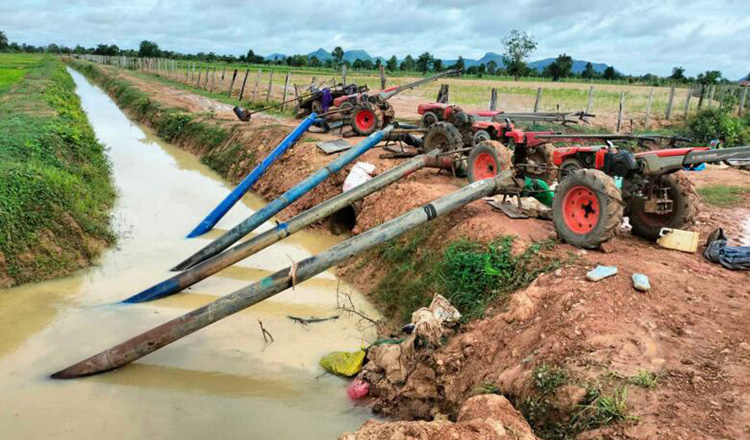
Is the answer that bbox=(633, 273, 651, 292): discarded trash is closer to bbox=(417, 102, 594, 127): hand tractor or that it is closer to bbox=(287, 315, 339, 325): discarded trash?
bbox=(287, 315, 339, 325): discarded trash

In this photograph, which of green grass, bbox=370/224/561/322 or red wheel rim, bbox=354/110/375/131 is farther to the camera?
red wheel rim, bbox=354/110/375/131

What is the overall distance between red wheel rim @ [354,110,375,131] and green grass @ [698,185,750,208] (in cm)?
780

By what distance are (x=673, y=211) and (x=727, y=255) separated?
91 centimetres

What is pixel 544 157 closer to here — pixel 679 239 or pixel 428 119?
pixel 428 119

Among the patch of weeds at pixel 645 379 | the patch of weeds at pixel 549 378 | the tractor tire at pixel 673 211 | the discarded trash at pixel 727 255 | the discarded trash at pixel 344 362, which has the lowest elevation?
the discarded trash at pixel 344 362

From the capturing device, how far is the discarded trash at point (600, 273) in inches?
195

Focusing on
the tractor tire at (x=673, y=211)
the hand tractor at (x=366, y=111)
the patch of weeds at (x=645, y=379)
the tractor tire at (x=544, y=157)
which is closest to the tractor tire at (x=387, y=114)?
the hand tractor at (x=366, y=111)

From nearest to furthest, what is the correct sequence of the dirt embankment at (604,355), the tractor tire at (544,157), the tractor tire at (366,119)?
the dirt embankment at (604,355), the tractor tire at (544,157), the tractor tire at (366,119)

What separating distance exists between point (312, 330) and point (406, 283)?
54.4 inches

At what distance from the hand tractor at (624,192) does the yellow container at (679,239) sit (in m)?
0.29

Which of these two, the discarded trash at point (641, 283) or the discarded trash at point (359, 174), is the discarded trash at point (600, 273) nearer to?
the discarded trash at point (641, 283)

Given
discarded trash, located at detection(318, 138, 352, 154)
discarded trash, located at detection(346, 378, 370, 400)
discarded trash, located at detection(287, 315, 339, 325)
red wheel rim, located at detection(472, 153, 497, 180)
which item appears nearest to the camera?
discarded trash, located at detection(346, 378, 370, 400)

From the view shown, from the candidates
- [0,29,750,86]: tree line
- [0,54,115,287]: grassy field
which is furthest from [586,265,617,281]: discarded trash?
[0,29,750,86]: tree line

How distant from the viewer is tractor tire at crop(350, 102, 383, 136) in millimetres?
13906
